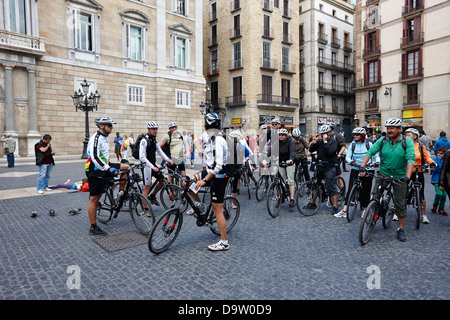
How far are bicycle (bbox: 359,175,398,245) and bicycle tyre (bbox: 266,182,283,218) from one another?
6.46ft

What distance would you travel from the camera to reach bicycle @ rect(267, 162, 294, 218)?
617 centimetres

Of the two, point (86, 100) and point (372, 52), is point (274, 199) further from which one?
point (372, 52)

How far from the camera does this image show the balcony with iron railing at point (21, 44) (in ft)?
58.3

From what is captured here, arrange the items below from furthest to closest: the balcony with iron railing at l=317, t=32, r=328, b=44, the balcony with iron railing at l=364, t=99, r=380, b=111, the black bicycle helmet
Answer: the balcony with iron railing at l=317, t=32, r=328, b=44
the balcony with iron railing at l=364, t=99, r=380, b=111
the black bicycle helmet

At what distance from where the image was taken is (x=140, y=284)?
10.9 ft

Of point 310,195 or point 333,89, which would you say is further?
point 333,89

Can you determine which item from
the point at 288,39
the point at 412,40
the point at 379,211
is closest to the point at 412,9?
the point at 412,40

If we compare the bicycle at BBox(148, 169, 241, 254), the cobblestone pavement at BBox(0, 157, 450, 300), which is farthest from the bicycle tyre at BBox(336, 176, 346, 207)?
the bicycle at BBox(148, 169, 241, 254)

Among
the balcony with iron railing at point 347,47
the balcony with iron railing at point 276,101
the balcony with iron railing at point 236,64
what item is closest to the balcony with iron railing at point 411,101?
the balcony with iron railing at point 276,101

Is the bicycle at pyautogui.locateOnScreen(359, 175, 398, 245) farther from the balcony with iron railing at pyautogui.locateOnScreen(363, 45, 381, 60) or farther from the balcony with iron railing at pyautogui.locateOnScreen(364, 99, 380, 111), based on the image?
the balcony with iron railing at pyautogui.locateOnScreen(363, 45, 381, 60)

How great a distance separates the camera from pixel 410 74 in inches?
1235

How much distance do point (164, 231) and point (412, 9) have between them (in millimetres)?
37164

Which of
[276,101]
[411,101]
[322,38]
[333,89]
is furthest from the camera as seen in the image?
[333,89]

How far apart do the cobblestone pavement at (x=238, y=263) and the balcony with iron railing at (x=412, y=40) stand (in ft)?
103
